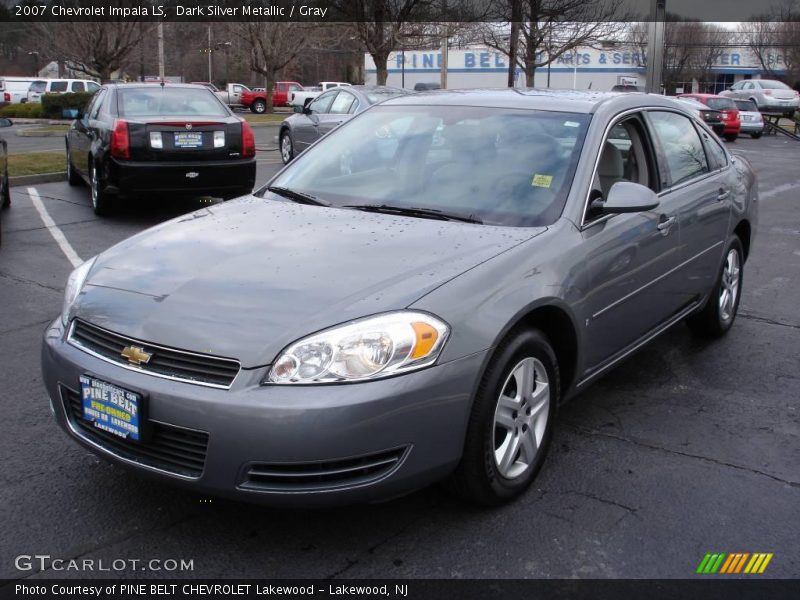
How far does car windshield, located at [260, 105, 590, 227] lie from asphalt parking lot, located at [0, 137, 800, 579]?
118cm

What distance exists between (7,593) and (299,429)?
3.60 ft

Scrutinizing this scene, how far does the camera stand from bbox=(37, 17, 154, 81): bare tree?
36516 millimetres

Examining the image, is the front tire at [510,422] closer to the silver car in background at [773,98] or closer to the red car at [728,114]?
the red car at [728,114]

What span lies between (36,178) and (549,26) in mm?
22075

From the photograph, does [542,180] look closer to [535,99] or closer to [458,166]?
[458,166]

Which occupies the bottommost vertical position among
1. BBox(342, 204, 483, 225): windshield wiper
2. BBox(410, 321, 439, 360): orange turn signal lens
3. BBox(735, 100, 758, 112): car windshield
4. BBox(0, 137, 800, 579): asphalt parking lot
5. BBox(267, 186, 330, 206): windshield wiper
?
BBox(0, 137, 800, 579): asphalt parking lot

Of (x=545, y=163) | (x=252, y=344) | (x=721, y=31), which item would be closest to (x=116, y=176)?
(x=545, y=163)

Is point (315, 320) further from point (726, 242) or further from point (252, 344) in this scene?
point (726, 242)

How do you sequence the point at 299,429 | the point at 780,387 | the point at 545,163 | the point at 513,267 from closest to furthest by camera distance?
1. the point at 299,429
2. the point at 513,267
3. the point at 545,163
4. the point at 780,387

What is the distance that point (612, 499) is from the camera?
3.47 metres

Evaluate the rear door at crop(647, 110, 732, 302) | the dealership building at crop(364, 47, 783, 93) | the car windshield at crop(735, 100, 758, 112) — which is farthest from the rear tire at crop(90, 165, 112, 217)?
the dealership building at crop(364, 47, 783, 93)

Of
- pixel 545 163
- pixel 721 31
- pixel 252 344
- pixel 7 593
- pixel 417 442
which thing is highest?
pixel 721 31

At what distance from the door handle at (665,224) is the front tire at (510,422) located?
1235 mm

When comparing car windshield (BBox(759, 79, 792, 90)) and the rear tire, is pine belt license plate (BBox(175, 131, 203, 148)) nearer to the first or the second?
the rear tire
